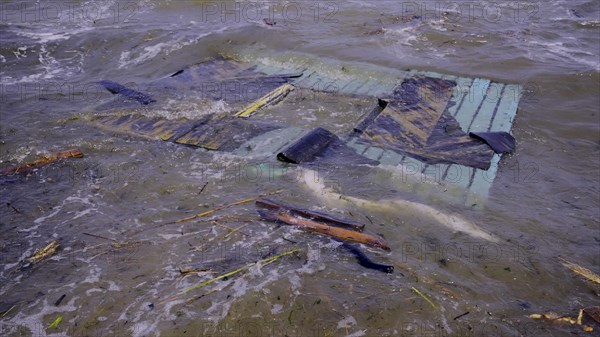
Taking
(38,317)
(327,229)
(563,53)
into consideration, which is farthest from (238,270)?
(563,53)

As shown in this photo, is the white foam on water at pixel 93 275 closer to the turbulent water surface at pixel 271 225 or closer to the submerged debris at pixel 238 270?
the turbulent water surface at pixel 271 225

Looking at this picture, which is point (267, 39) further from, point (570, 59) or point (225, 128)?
point (570, 59)

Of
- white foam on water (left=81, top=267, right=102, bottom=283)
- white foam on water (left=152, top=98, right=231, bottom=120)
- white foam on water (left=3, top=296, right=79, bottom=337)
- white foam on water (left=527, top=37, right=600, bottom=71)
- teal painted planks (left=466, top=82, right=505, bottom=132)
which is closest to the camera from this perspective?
white foam on water (left=3, top=296, right=79, bottom=337)

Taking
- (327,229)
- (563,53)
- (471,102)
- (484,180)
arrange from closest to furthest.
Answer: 1. (327,229)
2. (484,180)
3. (471,102)
4. (563,53)

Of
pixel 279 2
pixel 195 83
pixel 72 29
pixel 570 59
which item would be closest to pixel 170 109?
pixel 195 83

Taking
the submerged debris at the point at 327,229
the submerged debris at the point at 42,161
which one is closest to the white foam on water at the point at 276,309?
the submerged debris at the point at 327,229

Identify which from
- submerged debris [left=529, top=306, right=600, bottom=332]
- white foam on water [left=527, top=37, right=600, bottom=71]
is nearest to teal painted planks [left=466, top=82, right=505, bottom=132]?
white foam on water [left=527, top=37, right=600, bottom=71]

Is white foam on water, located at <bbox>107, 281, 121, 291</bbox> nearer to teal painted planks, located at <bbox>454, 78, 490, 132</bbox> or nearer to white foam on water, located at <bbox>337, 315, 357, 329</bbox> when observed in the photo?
white foam on water, located at <bbox>337, 315, 357, 329</bbox>

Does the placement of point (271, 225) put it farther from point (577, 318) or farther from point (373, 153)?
point (577, 318)

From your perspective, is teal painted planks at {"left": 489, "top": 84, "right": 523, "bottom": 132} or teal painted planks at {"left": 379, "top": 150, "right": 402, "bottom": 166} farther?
teal painted planks at {"left": 489, "top": 84, "right": 523, "bottom": 132}
